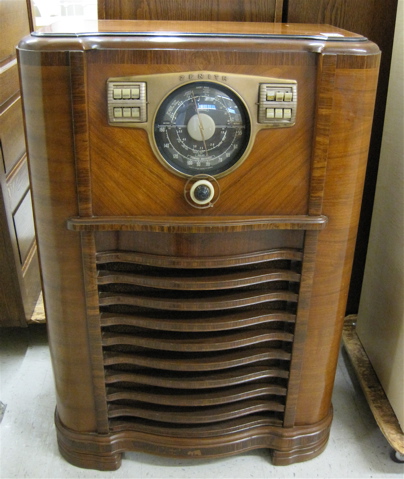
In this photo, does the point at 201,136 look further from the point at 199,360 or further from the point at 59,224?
the point at 199,360

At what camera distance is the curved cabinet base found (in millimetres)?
1184

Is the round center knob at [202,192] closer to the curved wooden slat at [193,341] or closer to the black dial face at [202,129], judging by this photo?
the black dial face at [202,129]

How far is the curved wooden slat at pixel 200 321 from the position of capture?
1.04m

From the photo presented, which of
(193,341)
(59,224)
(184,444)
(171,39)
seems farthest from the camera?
(184,444)

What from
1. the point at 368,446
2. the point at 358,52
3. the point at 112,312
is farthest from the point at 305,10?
the point at 368,446

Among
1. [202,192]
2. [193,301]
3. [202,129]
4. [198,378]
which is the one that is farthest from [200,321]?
[202,129]

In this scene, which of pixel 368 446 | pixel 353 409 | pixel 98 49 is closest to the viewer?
pixel 98 49

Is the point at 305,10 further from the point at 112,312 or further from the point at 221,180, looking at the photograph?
the point at 112,312

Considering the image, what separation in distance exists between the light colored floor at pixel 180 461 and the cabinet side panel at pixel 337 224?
0.13 m

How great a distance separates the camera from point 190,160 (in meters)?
0.91

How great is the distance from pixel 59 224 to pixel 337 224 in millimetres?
515

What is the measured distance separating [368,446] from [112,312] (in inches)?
28.6

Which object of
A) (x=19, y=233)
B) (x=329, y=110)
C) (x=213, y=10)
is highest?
(x=213, y=10)

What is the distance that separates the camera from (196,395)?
1.14m
